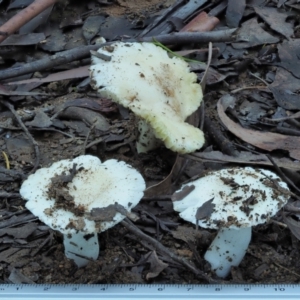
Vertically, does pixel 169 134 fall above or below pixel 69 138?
above

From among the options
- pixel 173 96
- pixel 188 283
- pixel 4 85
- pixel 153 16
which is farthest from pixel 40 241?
pixel 153 16

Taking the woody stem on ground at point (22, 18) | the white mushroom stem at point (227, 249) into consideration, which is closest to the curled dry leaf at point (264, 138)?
the white mushroom stem at point (227, 249)

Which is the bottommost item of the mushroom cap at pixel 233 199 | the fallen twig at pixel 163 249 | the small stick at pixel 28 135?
the fallen twig at pixel 163 249

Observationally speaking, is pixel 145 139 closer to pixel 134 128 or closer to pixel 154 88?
pixel 134 128

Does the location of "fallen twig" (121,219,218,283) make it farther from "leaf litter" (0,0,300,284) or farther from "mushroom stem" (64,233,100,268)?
"mushroom stem" (64,233,100,268)

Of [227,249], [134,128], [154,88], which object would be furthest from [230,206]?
[134,128]

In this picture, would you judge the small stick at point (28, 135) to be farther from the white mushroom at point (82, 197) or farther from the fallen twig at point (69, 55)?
the white mushroom at point (82, 197)

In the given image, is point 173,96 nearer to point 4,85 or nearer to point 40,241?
point 40,241
